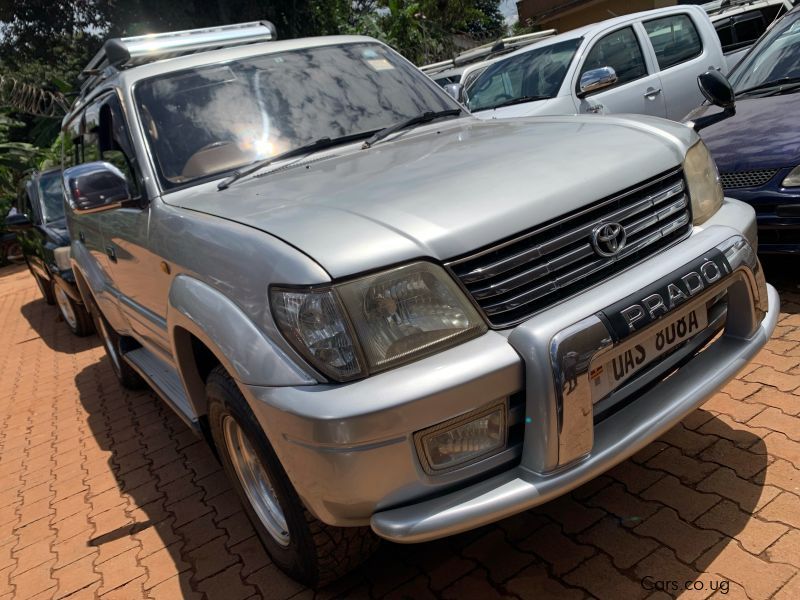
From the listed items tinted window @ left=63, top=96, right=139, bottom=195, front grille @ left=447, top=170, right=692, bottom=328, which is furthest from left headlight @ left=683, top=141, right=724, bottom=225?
tinted window @ left=63, top=96, right=139, bottom=195

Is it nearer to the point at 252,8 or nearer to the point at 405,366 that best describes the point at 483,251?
the point at 405,366

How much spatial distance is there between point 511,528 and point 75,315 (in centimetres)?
619

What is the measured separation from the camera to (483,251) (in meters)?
2.00

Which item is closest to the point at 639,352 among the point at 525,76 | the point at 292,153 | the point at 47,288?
the point at 292,153

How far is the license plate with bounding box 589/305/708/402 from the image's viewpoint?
2014 millimetres

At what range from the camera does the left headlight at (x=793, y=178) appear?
385 centimetres

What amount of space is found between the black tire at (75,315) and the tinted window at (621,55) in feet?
18.9

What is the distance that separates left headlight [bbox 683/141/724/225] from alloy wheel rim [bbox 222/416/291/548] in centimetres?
183

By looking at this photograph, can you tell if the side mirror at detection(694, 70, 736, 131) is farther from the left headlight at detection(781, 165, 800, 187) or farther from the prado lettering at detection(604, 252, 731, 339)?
the prado lettering at detection(604, 252, 731, 339)

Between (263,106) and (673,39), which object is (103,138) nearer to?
(263,106)

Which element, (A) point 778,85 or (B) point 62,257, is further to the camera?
(B) point 62,257

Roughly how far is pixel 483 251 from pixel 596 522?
125cm

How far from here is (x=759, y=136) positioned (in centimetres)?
414

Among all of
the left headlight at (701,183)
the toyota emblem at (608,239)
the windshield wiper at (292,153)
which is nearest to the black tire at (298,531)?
the windshield wiper at (292,153)
